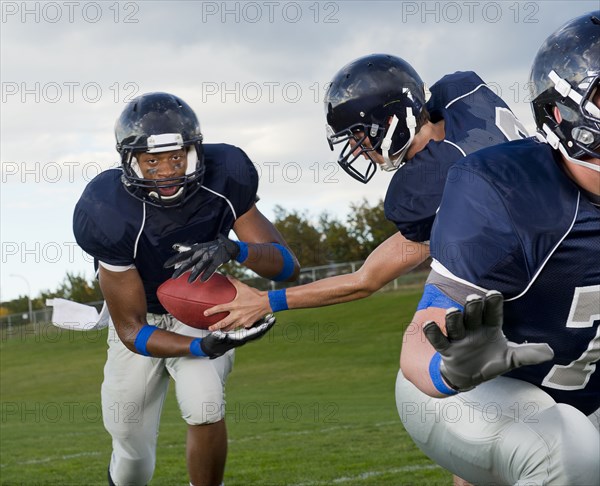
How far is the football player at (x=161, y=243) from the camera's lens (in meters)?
4.25

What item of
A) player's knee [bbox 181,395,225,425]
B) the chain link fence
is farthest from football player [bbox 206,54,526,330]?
the chain link fence

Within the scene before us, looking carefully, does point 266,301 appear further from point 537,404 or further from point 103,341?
point 103,341

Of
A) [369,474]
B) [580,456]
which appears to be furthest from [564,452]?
[369,474]

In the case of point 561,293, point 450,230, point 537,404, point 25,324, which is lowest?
point 25,324

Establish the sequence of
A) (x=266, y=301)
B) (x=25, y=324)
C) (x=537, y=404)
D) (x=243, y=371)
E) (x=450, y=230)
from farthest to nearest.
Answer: (x=25, y=324) < (x=243, y=371) < (x=266, y=301) < (x=537, y=404) < (x=450, y=230)

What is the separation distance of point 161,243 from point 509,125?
67.1 inches

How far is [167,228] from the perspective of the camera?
14.2ft

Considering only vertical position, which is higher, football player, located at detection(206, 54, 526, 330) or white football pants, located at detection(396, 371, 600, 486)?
football player, located at detection(206, 54, 526, 330)

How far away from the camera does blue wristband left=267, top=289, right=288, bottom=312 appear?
3.74 m

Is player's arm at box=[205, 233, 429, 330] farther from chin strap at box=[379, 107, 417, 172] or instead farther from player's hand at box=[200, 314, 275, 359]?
chin strap at box=[379, 107, 417, 172]

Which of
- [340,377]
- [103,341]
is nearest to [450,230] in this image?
[340,377]

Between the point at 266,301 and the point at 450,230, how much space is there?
1558 mm

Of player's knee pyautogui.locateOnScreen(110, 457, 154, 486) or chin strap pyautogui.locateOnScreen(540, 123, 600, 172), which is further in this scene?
player's knee pyautogui.locateOnScreen(110, 457, 154, 486)

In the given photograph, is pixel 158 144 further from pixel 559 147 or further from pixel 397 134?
pixel 559 147
